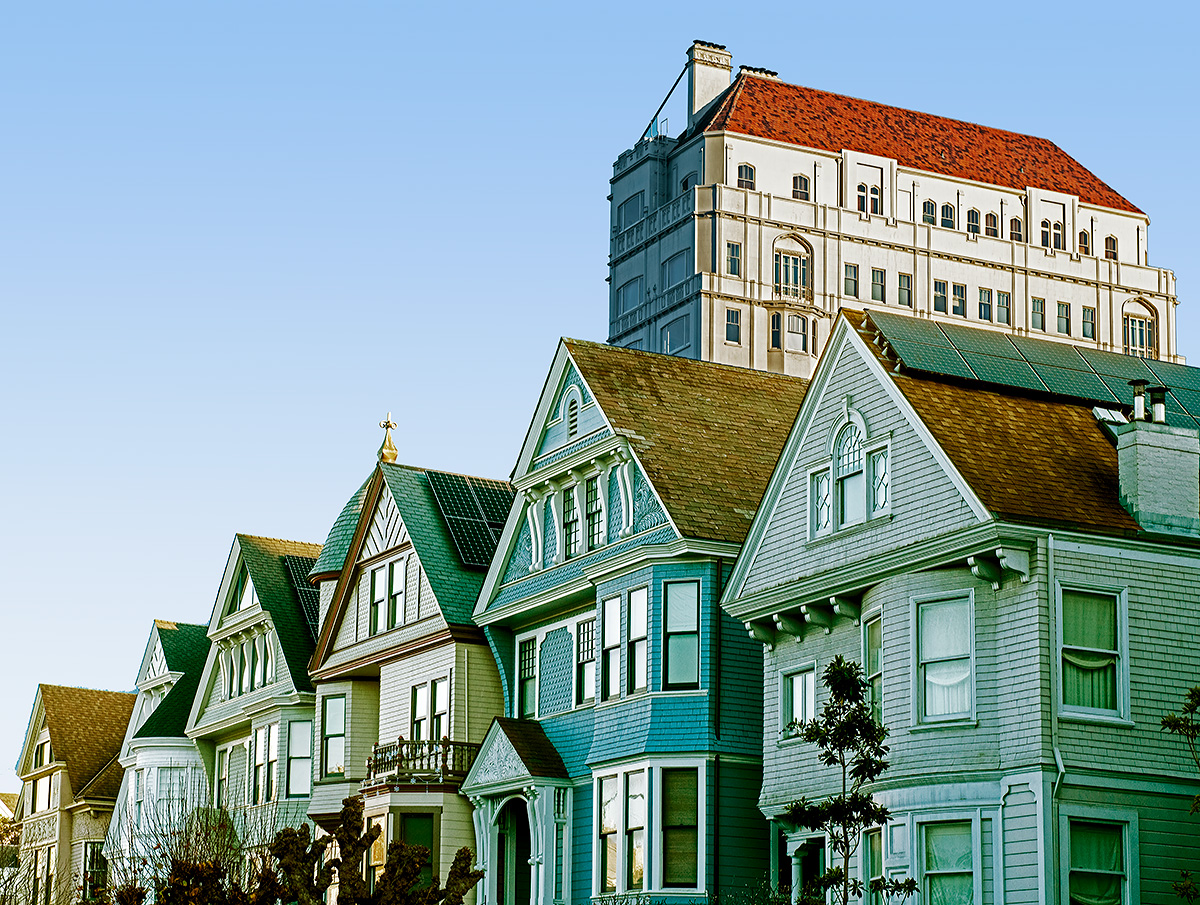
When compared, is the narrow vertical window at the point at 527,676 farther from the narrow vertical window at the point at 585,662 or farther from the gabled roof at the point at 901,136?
the gabled roof at the point at 901,136

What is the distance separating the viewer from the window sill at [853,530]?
3416 centimetres

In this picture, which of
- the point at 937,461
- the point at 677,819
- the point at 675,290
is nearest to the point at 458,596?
the point at 677,819

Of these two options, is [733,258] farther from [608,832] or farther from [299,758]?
[608,832]

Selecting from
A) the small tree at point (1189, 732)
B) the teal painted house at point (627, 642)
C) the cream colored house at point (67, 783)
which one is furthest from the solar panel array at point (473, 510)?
the cream colored house at point (67, 783)

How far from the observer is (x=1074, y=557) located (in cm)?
3159

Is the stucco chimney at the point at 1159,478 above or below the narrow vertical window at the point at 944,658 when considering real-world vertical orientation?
above

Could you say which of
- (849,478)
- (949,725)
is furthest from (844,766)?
(849,478)

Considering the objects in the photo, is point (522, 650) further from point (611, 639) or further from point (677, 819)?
point (677, 819)

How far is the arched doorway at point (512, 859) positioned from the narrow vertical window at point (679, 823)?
285 inches

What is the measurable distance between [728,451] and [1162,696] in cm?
1395

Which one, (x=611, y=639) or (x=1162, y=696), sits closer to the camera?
(x=1162, y=696)

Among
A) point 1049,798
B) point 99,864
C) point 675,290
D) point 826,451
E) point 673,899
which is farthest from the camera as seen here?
point 675,290

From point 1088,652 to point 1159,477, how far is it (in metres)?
3.36

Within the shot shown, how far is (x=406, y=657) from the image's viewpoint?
51562 mm
